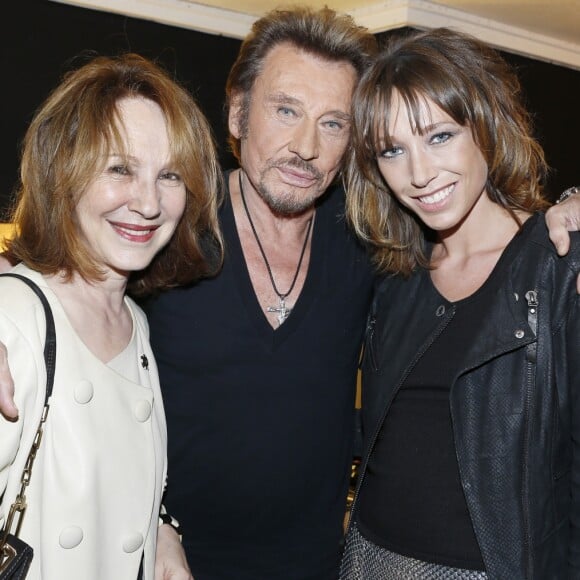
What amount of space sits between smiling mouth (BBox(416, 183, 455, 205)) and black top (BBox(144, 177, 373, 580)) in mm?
544

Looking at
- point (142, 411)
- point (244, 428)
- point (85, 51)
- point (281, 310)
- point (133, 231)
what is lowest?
point (244, 428)

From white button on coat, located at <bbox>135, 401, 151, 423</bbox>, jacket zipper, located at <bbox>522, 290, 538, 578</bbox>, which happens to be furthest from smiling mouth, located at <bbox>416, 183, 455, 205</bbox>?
white button on coat, located at <bbox>135, 401, 151, 423</bbox>

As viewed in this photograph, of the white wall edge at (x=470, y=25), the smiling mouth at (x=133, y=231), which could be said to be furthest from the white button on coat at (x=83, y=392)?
the white wall edge at (x=470, y=25)

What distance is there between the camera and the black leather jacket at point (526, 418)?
188 centimetres

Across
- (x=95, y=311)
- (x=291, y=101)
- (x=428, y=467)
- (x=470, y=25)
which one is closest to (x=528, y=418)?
(x=428, y=467)

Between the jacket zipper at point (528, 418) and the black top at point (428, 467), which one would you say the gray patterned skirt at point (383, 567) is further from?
the jacket zipper at point (528, 418)

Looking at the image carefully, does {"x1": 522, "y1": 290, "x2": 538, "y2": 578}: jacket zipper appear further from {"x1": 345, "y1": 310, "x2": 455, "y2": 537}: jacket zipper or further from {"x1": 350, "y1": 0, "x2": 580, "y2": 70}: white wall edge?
{"x1": 350, "y1": 0, "x2": 580, "y2": 70}: white wall edge

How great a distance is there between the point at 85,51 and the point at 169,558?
361 centimetres

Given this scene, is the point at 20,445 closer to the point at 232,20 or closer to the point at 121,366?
Answer: the point at 121,366

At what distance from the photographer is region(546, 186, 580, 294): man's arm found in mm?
1903

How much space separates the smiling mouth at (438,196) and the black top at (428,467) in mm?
242

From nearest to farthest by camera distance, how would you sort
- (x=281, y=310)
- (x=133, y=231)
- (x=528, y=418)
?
(x=528, y=418) → (x=133, y=231) → (x=281, y=310)

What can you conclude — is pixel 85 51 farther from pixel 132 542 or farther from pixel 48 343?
pixel 132 542

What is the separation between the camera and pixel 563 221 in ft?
6.39
